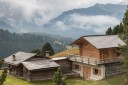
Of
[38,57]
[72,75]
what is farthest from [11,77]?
[72,75]

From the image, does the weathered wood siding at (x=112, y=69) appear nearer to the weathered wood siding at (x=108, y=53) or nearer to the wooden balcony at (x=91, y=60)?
the wooden balcony at (x=91, y=60)

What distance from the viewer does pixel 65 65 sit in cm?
6725

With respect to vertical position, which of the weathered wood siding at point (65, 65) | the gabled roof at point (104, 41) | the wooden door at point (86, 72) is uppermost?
the gabled roof at point (104, 41)

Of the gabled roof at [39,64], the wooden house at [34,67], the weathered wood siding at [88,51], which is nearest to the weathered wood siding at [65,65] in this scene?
the wooden house at [34,67]

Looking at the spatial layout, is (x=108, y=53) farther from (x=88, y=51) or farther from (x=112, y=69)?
(x=88, y=51)

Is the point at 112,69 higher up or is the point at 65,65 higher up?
the point at 65,65

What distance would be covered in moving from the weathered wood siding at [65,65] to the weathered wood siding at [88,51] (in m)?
3.23

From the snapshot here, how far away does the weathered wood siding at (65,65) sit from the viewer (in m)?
66.1

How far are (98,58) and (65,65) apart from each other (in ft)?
28.4

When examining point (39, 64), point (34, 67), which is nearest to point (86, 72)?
point (39, 64)

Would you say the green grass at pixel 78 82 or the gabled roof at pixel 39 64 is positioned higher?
the gabled roof at pixel 39 64

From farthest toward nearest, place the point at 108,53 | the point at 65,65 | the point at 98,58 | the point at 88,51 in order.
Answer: the point at 65,65, the point at 88,51, the point at 98,58, the point at 108,53

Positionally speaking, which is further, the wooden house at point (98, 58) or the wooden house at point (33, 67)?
the wooden house at point (33, 67)

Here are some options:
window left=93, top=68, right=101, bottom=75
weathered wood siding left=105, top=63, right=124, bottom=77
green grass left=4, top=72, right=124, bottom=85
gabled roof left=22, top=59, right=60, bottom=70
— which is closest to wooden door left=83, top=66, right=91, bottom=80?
window left=93, top=68, right=101, bottom=75
